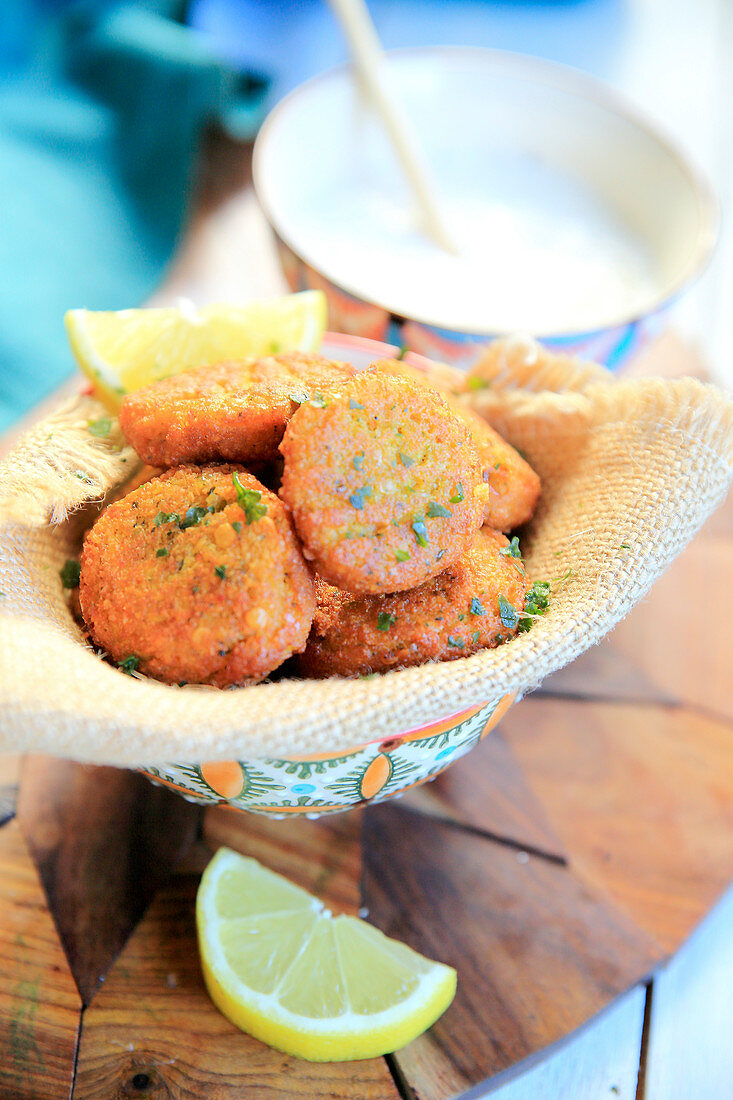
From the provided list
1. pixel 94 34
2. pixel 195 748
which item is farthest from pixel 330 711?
pixel 94 34

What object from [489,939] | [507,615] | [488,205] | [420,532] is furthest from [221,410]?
[488,205]

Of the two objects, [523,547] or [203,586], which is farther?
[523,547]

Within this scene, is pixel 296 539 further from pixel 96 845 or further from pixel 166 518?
pixel 96 845

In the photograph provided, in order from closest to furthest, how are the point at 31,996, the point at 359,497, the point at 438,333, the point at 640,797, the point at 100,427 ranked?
the point at 359,497
the point at 31,996
the point at 100,427
the point at 640,797
the point at 438,333

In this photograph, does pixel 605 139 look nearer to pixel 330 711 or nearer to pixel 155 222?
pixel 155 222

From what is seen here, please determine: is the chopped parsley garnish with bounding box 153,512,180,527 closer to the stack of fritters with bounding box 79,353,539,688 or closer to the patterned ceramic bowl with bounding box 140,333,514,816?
the stack of fritters with bounding box 79,353,539,688

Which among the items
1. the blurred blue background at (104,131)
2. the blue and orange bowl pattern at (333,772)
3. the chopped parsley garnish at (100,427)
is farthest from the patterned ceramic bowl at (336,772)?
the blurred blue background at (104,131)

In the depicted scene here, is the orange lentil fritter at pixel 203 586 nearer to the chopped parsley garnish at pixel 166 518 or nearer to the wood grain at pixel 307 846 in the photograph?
the chopped parsley garnish at pixel 166 518
